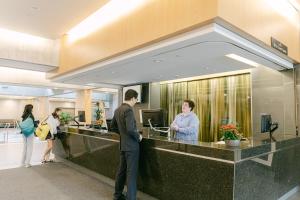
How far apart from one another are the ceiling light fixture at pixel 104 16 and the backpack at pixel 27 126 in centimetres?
234

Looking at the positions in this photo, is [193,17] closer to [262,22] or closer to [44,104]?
[262,22]

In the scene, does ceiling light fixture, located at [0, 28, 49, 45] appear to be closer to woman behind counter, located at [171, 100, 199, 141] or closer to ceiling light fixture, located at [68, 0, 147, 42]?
ceiling light fixture, located at [68, 0, 147, 42]

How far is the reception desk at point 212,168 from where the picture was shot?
2.56m

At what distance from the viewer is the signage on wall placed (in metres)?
3.85

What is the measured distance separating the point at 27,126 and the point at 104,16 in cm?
328

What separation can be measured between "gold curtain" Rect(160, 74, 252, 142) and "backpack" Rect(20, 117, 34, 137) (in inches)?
179

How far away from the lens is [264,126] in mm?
4039

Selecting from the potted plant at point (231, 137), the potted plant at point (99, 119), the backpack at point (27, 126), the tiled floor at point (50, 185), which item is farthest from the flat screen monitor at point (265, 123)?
the backpack at point (27, 126)

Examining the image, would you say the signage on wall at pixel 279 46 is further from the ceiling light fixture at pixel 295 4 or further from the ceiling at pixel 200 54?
the ceiling light fixture at pixel 295 4

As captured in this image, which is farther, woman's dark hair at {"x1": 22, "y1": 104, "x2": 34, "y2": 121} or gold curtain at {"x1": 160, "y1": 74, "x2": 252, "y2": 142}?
gold curtain at {"x1": 160, "y1": 74, "x2": 252, "y2": 142}

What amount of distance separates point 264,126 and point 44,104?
16823mm

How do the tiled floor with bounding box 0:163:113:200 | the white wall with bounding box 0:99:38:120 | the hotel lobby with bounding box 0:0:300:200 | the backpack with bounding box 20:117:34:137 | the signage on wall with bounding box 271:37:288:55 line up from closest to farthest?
the hotel lobby with bounding box 0:0:300:200 < the tiled floor with bounding box 0:163:113:200 < the signage on wall with bounding box 271:37:288:55 < the backpack with bounding box 20:117:34:137 < the white wall with bounding box 0:99:38:120

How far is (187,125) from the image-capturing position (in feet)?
13.7

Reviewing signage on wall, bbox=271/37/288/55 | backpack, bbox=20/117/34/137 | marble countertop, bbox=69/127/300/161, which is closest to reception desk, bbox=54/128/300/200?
marble countertop, bbox=69/127/300/161
